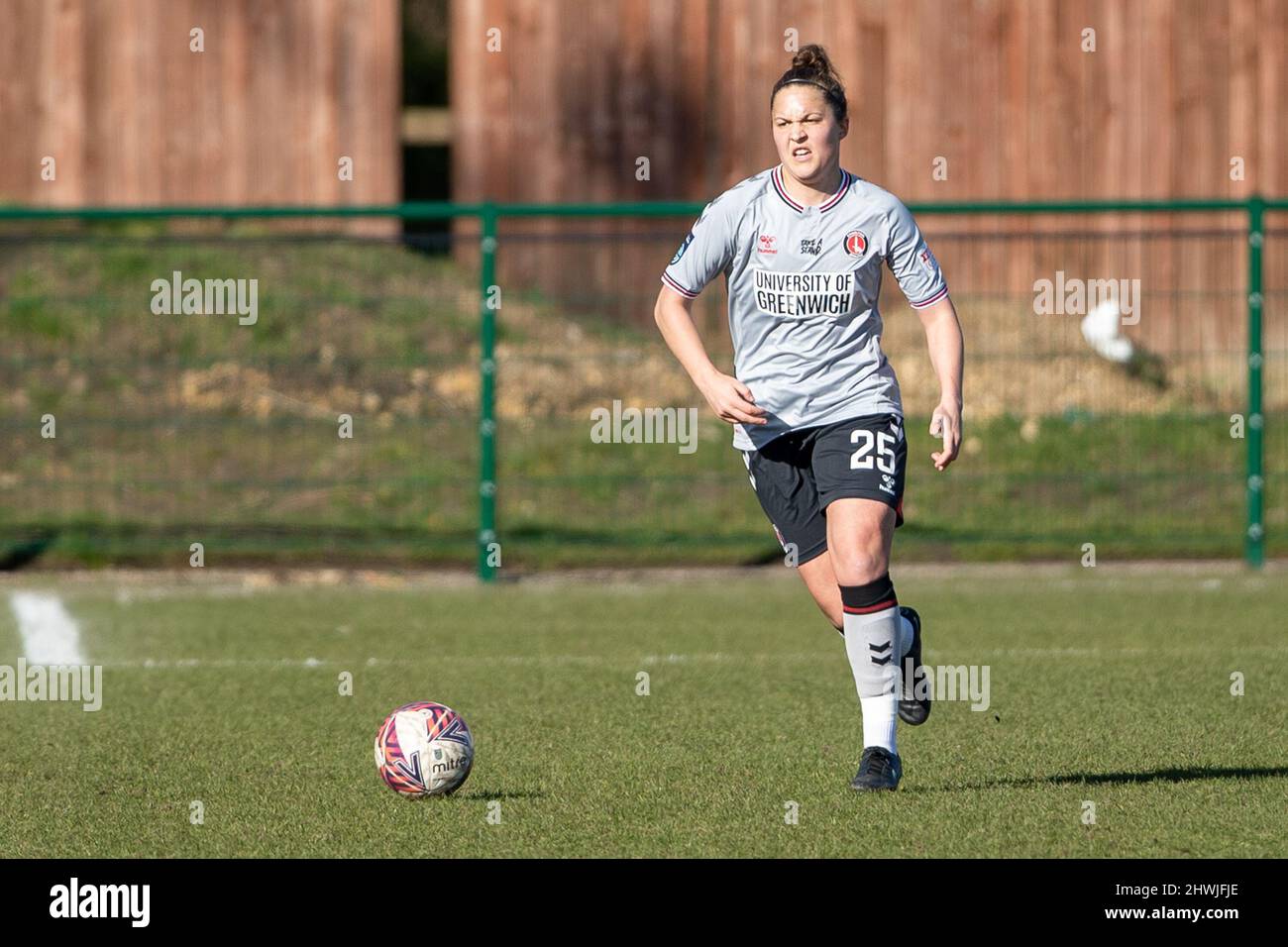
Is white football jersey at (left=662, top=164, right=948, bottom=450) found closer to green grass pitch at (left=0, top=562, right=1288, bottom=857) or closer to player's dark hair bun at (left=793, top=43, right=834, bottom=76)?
player's dark hair bun at (left=793, top=43, right=834, bottom=76)

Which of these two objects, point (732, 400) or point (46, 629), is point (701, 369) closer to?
point (732, 400)

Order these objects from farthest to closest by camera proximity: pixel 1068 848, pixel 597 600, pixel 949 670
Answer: pixel 597 600 → pixel 949 670 → pixel 1068 848

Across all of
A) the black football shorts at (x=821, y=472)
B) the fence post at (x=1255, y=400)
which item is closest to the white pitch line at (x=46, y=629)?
the black football shorts at (x=821, y=472)

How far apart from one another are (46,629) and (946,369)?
6056mm

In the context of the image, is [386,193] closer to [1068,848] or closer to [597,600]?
[597,600]

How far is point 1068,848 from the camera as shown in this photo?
18.0ft

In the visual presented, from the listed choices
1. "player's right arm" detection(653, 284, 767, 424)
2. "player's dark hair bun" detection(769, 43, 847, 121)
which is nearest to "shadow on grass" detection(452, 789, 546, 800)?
"player's right arm" detection(653, 284, 767, 424)

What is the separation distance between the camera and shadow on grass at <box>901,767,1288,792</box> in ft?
21.1

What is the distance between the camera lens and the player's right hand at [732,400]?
6.09m

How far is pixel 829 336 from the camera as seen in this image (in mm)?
6445

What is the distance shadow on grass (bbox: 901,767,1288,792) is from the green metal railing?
20.9 ft

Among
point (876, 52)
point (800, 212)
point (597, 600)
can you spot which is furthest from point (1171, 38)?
point (800, 212)

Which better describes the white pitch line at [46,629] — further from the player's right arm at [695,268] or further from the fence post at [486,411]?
the player's right arm at [695,268]

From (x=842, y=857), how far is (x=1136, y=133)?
13240 mm
